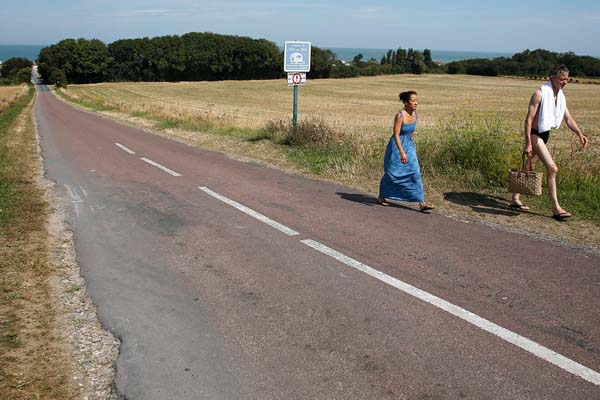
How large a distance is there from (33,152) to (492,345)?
14.4m

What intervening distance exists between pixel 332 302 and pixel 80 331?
2.02 m

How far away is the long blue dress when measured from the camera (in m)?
7.71

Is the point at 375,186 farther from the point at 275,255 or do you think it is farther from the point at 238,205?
the point at 275,255

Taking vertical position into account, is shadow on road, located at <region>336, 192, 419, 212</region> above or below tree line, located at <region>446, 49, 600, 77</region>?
below

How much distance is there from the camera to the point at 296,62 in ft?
51.0

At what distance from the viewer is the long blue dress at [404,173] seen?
771cm

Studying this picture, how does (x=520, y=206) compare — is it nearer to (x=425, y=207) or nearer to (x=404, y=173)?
(x=425, y=207)

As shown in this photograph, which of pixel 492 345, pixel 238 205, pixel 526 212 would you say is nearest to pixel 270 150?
pixel 238 205

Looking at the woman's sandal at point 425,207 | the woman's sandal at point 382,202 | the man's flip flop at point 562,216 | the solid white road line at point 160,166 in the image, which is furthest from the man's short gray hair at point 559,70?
the solid white road line at point 160,166

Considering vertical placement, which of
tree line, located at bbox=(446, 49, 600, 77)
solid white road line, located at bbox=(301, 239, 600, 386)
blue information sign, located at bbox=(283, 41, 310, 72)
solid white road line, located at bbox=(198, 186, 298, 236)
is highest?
tree line, located at bbox=(446, 49, 600, 77)

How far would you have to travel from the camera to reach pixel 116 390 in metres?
3.28

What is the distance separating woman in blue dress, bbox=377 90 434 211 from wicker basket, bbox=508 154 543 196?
1.17 m

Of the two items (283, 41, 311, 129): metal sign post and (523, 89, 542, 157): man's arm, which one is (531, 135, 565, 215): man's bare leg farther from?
(283, 41, 311, 129): metal sign post

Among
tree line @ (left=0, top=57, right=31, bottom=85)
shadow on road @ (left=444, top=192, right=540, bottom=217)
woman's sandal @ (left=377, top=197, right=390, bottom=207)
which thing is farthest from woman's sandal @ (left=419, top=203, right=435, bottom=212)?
tree line @ (left=0, top=57, right=31, bottom=85)
